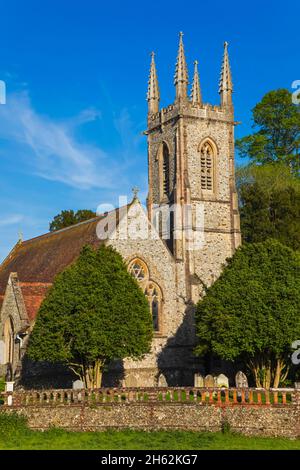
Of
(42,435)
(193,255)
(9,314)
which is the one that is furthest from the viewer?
(193,255)

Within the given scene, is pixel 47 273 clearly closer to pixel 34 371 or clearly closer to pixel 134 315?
pixel 34 371

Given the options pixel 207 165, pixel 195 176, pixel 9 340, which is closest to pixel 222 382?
pixel 9 340

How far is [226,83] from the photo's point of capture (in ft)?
153

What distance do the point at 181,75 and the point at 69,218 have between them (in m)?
20.9

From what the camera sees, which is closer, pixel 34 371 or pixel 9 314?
pixel 34 371

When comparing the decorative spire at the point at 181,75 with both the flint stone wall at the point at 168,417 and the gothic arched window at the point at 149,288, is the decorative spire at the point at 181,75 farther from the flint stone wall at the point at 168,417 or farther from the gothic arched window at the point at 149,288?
the flint stone wall at the point at 168,417

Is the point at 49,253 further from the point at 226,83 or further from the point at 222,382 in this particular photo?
the point at 222,382

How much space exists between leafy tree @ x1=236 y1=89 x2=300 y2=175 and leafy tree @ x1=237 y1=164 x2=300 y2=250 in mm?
5227

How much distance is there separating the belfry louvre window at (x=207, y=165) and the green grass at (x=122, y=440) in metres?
22.6

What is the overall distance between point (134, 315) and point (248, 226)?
19985 millimetres

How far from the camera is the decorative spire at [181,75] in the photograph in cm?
4459

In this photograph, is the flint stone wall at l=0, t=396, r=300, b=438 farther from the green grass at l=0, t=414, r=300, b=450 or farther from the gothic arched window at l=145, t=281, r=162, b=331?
the gothic arched window at l=145, t=281, r=162, b=331

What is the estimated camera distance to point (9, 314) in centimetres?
3897

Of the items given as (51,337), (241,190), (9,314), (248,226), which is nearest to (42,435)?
(51,337)
